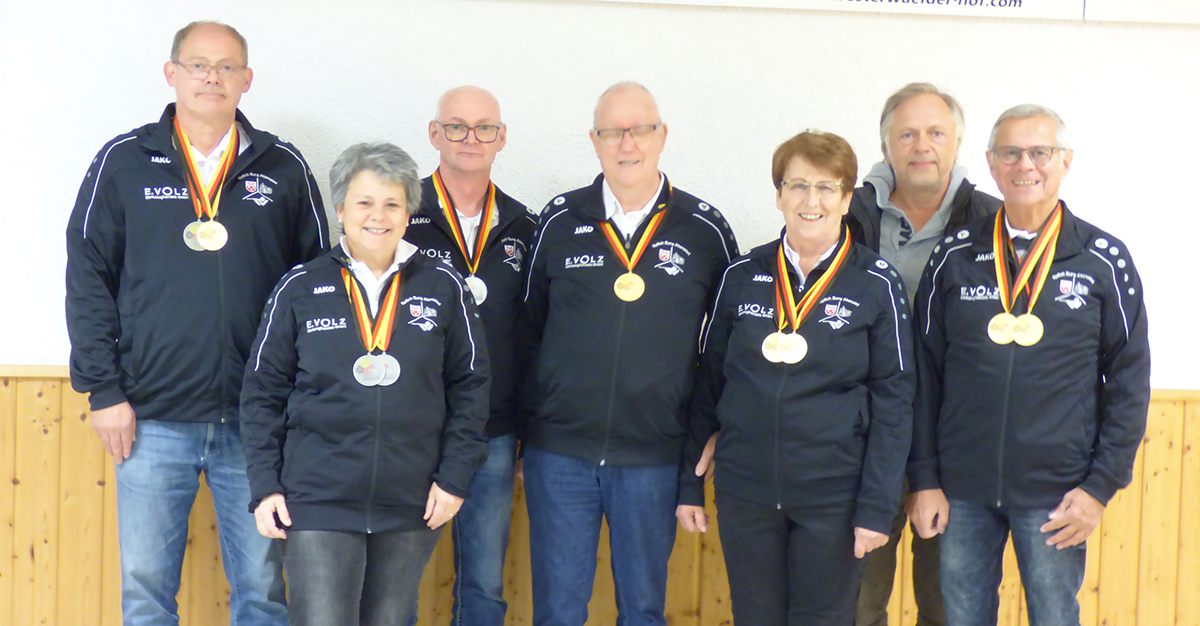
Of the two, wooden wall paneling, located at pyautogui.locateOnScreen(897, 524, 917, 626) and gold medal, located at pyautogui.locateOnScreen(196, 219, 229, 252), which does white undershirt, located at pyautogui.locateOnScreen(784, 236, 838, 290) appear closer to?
wooden wall paneling, located at pyautogui.locateOnScreen(897, 524, 917, 626)

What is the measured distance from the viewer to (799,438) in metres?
2.26

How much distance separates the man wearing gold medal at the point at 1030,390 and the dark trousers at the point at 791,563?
308mm

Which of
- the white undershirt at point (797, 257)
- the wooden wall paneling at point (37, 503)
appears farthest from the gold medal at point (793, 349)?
the wooden wall paneling at point (37, 503)

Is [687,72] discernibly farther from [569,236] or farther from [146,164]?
[146,164]

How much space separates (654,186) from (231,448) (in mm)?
1468

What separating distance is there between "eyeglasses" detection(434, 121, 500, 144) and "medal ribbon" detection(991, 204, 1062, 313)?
59.0 inches

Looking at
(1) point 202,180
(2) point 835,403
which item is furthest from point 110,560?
(2) point 835,403

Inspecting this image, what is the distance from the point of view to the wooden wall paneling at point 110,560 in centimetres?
317

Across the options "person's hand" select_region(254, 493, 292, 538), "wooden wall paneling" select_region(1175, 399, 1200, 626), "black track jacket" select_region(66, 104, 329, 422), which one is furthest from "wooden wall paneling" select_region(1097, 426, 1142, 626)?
"black track jacket" select_region(66, 104, 329, 422)

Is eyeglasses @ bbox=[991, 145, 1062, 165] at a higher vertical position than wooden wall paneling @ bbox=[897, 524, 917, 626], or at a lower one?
higher

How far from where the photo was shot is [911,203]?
9.02 ft

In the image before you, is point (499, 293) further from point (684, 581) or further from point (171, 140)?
point (684, 581)

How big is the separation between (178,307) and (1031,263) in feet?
7.65

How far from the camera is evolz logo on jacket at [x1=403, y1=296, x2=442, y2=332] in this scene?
2293mm
